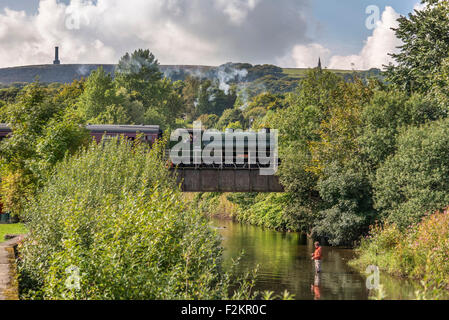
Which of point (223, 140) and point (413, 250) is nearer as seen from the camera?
point (413, 250)

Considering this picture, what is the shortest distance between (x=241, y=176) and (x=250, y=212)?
1505 centimetres

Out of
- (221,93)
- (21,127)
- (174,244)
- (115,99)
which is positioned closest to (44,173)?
(21,127)

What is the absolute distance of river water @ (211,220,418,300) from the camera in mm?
22797

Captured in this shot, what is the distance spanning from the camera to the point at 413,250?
26109 millimetres

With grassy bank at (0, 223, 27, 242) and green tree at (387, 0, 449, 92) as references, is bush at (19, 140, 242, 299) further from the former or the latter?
green tree at (387, 0, 449, 92)

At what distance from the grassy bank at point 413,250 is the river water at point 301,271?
2.91 ft

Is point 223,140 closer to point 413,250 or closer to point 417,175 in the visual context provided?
point 417,175

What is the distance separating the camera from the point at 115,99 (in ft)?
275

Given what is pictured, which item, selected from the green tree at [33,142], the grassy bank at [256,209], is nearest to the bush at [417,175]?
the grassy bank at [256,209]

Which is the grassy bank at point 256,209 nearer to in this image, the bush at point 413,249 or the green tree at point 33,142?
the bush at point 413,249

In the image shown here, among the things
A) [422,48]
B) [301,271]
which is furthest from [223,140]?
[301,271]

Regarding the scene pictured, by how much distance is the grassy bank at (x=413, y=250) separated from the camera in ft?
76.9

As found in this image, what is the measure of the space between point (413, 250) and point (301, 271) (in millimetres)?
6039
